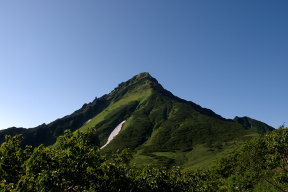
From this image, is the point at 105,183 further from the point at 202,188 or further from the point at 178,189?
the point at 202,188

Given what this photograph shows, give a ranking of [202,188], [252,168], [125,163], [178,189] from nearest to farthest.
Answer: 1. [125,163]
2. [178,189]
3. [202,188]
4. [252,168]

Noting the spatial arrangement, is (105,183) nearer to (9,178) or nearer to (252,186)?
(9,178)

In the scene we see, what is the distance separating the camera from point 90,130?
21984 mm

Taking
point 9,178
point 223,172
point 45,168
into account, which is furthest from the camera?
point 223,172

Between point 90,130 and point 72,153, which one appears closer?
point 72,153

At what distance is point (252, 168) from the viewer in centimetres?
5319

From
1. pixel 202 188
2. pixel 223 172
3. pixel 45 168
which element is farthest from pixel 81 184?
pixel 223 172

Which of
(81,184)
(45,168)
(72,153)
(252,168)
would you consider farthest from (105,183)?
(252,168)

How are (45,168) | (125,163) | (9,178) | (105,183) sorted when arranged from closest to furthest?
(45,168) < (9,178) < (105,183) < (125,163)

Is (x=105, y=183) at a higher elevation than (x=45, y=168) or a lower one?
lower

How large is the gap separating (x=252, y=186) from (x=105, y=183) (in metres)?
44.1

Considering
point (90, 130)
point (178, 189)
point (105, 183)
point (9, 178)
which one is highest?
point (90, 130)

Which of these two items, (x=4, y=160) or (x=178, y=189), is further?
(x=178, y=189)

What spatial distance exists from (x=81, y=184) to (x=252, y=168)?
4448 centimetres
